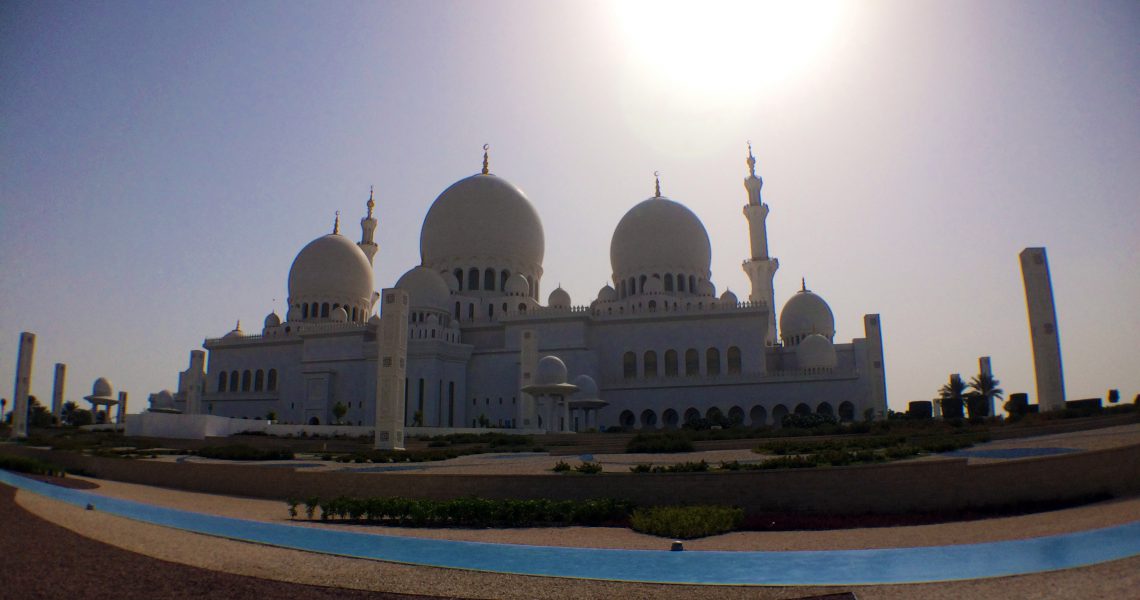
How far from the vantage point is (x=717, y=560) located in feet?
23.1

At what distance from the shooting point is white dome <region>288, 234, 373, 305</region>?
52688 mm

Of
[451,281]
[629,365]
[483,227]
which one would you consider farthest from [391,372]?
[483,227]

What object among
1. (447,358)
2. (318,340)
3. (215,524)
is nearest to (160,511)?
(215,524)

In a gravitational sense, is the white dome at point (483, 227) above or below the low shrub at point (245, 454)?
above

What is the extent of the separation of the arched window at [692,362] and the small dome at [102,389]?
46.7 meters

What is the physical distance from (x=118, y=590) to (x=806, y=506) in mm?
9129

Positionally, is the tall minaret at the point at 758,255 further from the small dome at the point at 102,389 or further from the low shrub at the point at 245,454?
the small dome at the point at 102,389

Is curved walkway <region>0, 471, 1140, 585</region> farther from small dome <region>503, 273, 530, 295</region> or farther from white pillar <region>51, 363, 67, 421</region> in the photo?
white pillar <region>51, 363, 67, 421</region>

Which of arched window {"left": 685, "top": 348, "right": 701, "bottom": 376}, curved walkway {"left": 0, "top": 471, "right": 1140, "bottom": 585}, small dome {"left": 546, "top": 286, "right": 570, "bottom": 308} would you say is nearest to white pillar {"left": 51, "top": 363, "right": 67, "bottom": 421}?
small dome {"left": 546, "top": 286, "right": 570, "bottom": 308}

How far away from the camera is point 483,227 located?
51750 millimetres

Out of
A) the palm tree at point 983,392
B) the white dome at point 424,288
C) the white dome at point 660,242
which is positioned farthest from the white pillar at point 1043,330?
the white dome at point 424,288

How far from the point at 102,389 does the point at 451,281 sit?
3134 centimetres

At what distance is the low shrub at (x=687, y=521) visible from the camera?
32.0 ft

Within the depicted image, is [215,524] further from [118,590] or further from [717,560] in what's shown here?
[717,560]
